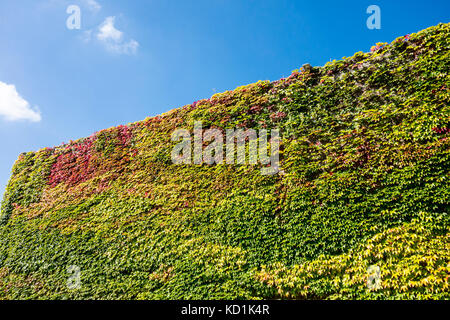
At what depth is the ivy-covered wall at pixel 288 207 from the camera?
6.05m

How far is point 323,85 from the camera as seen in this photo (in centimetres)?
938

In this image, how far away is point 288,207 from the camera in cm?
763

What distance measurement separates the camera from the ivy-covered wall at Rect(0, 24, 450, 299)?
19.9 ft

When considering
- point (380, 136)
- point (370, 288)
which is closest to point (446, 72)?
point (380, 136)

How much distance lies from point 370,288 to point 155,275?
5922mm

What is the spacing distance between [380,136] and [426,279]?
12.1ft

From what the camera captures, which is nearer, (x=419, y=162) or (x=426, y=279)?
(x=426, y=279)
